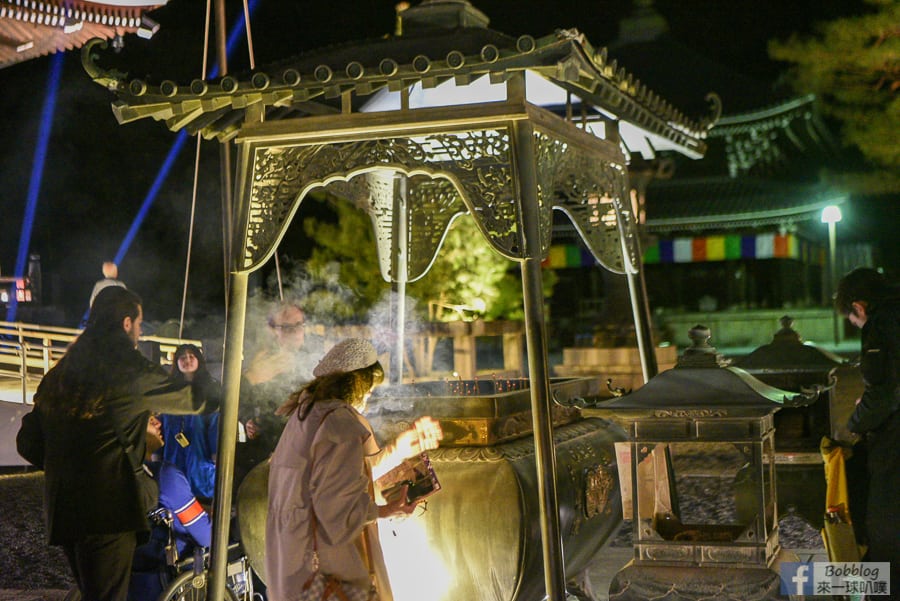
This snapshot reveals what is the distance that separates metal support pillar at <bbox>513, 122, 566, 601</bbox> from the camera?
4379 millimetres

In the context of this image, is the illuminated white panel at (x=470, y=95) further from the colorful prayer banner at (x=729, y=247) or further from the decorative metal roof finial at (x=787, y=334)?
the colorful prayer banner at (x=729, y=247)

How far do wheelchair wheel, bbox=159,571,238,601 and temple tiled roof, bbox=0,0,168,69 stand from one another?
5.84 m

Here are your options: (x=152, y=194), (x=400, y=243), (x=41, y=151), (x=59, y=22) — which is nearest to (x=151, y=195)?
(x=152, y=194)

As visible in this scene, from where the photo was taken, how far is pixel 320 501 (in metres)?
3.84

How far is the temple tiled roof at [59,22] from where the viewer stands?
9.07 m

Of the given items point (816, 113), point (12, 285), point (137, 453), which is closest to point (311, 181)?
point (137, 453)

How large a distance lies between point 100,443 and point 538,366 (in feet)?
7.13

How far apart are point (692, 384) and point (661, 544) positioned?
74 centimetres

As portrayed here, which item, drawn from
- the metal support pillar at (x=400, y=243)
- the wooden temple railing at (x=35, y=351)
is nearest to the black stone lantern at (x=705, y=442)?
the metal support pillar at (x=400, y=243)

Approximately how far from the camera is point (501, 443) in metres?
5.13

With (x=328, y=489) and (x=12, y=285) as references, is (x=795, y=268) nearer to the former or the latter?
(x=12, y=285)

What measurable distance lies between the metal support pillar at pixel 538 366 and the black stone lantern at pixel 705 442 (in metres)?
0.28

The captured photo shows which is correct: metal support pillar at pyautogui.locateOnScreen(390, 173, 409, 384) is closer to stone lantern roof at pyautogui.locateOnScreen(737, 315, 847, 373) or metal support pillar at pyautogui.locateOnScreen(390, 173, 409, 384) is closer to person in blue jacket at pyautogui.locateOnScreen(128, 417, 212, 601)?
person in blue jacket at pyautogui.locateOnScreen(128, 417, 212, 601)

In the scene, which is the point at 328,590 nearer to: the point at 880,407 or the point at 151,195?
the point at 880,407
